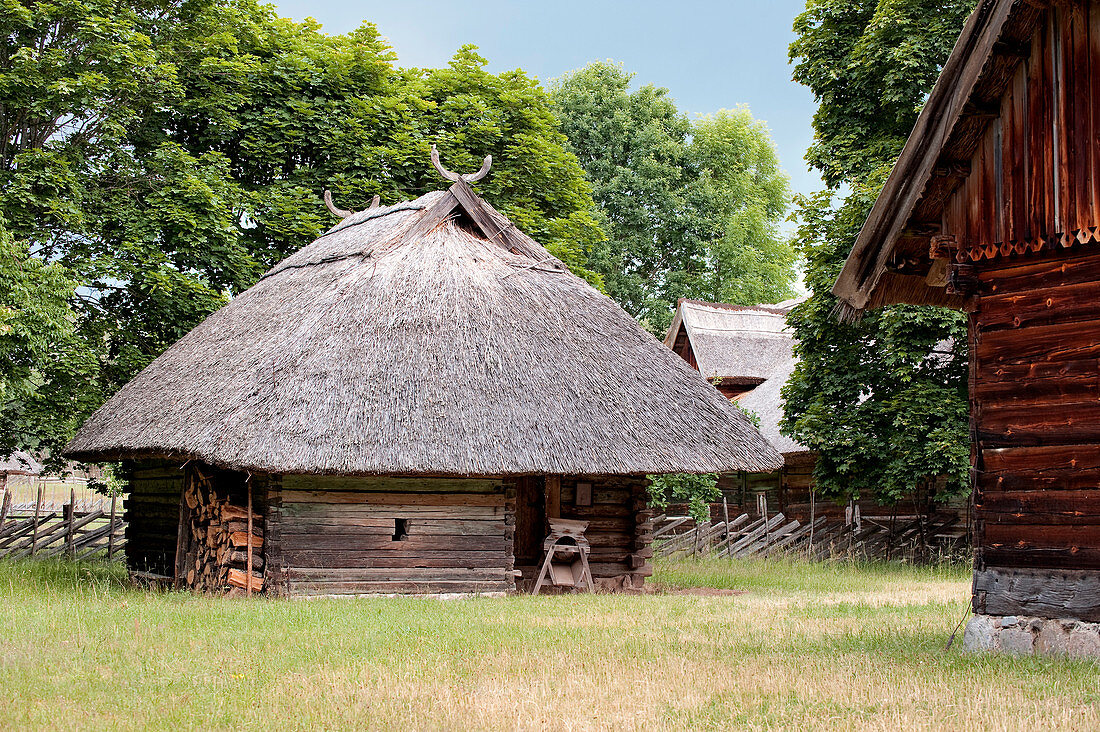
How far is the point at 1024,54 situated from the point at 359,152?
16920 millimetres

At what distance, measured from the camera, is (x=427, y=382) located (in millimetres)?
14945

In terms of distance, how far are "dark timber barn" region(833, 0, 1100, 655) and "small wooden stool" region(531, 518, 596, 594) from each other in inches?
305

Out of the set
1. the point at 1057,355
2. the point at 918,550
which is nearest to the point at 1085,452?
the point at 1057,355

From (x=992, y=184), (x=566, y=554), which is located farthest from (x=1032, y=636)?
(x=566, y=554)

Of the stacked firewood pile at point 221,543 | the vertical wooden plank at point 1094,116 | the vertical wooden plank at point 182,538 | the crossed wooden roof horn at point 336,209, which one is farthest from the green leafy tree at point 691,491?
the vertical wooden plank at point 1094,116

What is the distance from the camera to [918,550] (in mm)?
21703

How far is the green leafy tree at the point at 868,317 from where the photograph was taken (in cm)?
2002

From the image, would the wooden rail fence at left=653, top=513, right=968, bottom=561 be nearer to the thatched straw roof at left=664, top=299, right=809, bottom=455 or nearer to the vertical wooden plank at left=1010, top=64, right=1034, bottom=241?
the thatched straw roof at left=664, top=299, right=809, bottom=455

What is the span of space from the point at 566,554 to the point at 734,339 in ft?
63.2

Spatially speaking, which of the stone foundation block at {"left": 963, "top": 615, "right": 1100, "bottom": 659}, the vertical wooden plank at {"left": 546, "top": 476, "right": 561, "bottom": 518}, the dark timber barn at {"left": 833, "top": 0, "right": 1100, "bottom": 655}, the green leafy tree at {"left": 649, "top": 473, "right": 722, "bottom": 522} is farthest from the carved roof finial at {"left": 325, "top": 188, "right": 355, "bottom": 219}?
the stone foundation block at {"left": 963, "top": 615, "right": 1100, "bottom": 659}

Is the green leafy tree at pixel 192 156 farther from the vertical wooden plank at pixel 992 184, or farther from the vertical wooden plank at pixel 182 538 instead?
the vertical wooden plank at pixel 992 184

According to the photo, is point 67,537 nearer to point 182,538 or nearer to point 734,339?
point 182,538

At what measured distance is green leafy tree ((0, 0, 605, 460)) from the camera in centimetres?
1859

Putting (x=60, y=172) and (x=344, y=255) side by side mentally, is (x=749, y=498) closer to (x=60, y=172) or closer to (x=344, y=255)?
(x=344, y=255)
